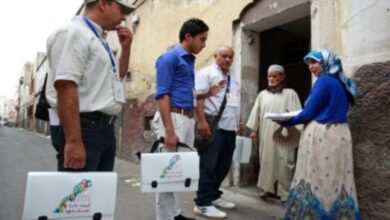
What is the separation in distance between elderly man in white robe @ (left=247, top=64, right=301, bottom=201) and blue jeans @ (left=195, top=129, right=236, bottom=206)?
0.66 metres

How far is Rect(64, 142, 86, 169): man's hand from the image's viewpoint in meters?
1.71

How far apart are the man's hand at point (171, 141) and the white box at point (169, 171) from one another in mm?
170

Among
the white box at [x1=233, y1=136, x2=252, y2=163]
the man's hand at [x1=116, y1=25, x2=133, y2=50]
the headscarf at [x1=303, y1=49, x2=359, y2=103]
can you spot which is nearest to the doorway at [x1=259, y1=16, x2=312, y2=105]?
the white box at [x1=233, y1=136, x2=252, y2=163]

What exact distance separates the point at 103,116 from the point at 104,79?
→ 0.20 metres

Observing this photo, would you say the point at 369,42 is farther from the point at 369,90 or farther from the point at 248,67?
the point at 248,67

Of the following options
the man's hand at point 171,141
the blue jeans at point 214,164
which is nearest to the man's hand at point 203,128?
the blue jeans at point 214,164

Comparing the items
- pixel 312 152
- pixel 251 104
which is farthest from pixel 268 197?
pixel 312 152

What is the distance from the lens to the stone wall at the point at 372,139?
9.59 feet

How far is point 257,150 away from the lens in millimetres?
4770

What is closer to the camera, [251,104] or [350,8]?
[350,8]

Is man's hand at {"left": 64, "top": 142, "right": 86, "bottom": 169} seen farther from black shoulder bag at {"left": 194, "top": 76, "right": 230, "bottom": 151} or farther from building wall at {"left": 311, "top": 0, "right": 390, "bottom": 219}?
building wall at {"left": 311, "top": 0, "right": 390, "bottom": 219}

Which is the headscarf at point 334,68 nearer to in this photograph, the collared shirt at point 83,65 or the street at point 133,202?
the street at point 133,202

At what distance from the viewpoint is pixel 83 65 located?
6.06ft

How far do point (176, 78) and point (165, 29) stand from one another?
4.37 m
